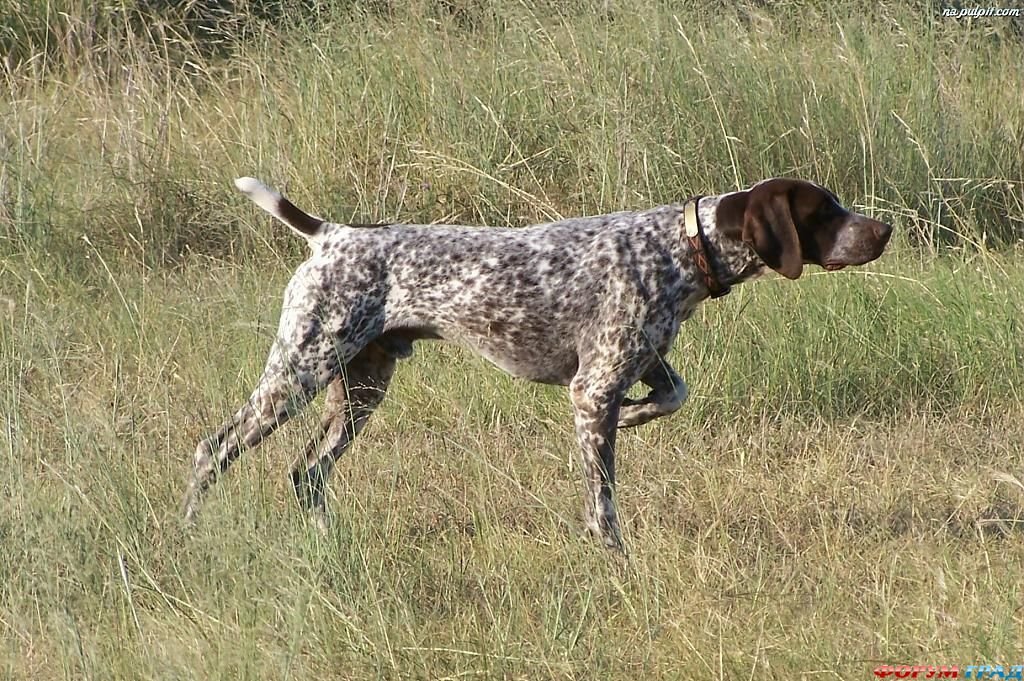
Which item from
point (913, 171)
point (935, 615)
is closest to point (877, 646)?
point (935, 615)

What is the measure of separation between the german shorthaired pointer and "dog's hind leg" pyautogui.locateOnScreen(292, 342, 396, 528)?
0.06 metres

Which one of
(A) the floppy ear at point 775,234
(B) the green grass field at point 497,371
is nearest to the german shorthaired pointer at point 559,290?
(A) the floppy ear at point 775,234

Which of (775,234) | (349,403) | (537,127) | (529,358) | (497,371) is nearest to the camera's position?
(775,234)

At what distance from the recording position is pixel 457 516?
187 inches

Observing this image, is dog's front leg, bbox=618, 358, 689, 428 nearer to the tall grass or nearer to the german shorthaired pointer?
the german shorthaired pointer

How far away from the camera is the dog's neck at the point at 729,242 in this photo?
15.0ft

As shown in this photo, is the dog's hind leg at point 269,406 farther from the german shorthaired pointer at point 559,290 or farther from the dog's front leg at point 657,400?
the dog's front leg at point 657,400

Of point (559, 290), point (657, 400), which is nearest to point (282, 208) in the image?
point (559, 290)

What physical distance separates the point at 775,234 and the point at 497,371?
161 cm

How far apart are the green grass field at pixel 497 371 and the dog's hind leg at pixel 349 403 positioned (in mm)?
99

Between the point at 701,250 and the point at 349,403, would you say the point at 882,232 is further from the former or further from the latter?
the point at 349,403

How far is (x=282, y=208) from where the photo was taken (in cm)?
468

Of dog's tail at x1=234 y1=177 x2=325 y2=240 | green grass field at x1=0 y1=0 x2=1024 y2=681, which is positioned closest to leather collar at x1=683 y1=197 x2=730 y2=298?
green grass field at x1=0 y1=0 x2=1024 y2=681

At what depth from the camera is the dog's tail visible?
4.68m
